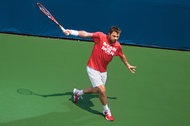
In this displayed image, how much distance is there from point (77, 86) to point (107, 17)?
4333 mm

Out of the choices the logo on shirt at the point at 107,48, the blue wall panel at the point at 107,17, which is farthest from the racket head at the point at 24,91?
the blue wall panel at the point at 107,17

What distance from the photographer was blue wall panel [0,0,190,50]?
9344 millimetres

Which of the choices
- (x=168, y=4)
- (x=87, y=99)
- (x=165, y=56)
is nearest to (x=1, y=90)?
(x=87, y=99)

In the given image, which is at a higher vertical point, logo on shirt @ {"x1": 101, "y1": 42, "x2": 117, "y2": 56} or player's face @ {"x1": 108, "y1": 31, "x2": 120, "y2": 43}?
player's face @ {"x1": 108, "y1": 31, "x2": 120, "y2": 43}

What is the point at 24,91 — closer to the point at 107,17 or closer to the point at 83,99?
the point at 83,99

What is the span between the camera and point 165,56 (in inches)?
357

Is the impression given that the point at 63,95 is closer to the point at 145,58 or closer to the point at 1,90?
the point at 1,90

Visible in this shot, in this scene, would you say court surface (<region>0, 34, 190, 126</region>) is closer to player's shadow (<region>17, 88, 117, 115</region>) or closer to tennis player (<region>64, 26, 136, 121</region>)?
player's shadow (<region>17, 88, 117, 115</region>)

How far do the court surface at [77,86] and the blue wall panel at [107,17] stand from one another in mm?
767

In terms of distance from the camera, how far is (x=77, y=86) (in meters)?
5.98

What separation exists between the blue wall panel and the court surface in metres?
0.77

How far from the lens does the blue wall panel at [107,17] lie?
934cm

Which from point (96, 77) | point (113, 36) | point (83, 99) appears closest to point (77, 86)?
point (83, 99)

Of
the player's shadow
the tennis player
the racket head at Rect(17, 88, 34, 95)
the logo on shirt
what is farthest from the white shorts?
Result: the racket head at Rect(17, 88, 34, 95)
